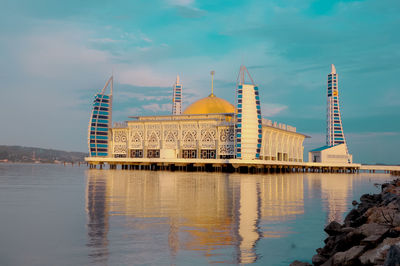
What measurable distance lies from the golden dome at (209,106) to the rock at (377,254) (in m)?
89.2

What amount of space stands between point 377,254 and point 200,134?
82.3 meters

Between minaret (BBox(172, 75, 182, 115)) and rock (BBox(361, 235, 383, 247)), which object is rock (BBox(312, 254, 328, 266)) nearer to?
rock (BBox(361, 235, 383, 247))

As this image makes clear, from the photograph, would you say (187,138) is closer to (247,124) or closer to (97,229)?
(247,124)

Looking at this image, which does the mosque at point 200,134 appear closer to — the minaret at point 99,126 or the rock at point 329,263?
the minaret at point 99,126

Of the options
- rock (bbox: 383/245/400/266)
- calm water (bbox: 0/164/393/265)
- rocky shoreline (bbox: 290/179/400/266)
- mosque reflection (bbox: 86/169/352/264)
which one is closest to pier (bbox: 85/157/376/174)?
mosque reflection (bbox: 86/169/352/264)

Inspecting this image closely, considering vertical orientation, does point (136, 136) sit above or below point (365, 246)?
above

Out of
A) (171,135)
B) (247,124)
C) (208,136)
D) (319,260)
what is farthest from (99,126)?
(319,260)

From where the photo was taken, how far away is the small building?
103500 mm

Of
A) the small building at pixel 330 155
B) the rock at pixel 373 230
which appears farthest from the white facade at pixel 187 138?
the rock at pixel 373 230

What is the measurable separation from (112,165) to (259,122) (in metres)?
37.2

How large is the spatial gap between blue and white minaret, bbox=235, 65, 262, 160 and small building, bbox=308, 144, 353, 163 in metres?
28.4

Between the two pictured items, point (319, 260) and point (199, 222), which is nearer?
point (319, 260)

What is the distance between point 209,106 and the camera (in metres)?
98.8

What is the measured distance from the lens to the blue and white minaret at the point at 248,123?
8019 cm
